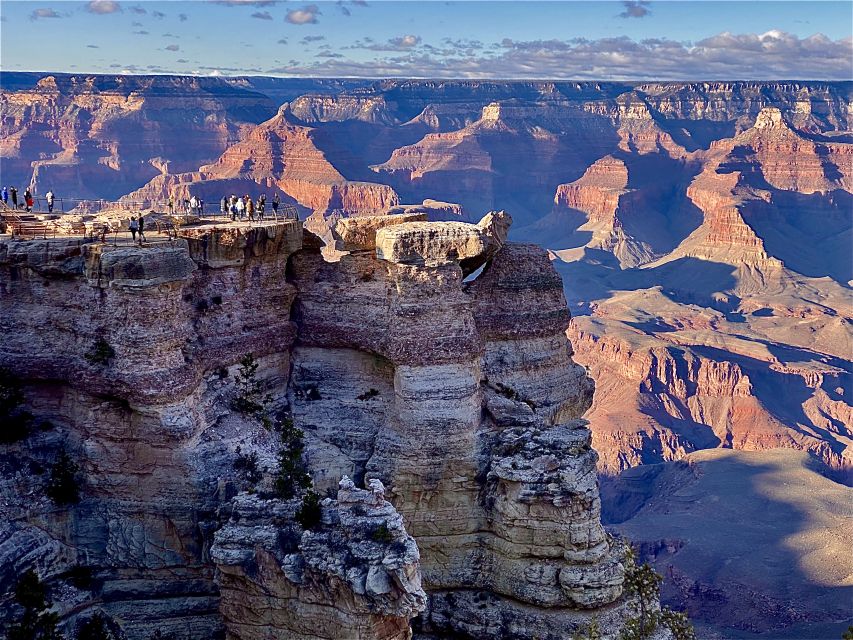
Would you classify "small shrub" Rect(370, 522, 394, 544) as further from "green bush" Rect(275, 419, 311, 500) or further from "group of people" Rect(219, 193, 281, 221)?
"group of people" Rect(219, 193, 281, 221)

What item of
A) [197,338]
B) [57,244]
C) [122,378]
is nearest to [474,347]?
[197,338]

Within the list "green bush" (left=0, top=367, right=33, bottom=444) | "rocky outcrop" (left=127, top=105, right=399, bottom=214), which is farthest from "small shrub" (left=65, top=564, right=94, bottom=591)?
"rocky outcrop" (left=127, top=105, right=399, bottom=214)

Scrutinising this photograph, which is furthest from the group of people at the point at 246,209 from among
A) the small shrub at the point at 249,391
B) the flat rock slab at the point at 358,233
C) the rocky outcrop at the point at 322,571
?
the rocky outcrop at the point at 322,571

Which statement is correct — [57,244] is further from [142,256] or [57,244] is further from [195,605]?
[195,605]

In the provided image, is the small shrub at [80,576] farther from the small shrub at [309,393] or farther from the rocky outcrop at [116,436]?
the small shrub at [309,393]

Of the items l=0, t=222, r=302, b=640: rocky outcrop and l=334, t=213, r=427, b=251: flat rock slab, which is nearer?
l=0, t=222, r=302, b=640: rocky outcrop

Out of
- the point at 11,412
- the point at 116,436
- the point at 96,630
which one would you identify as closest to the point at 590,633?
the point at 96,630
